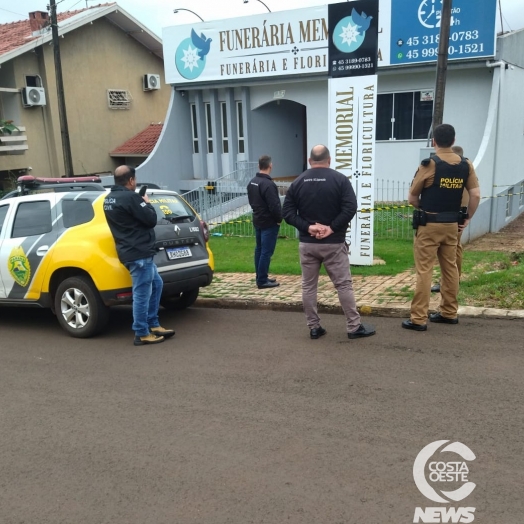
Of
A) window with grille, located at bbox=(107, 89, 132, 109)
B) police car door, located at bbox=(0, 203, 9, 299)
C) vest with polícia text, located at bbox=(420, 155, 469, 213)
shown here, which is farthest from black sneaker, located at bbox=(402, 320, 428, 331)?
window with grille, located at bbox=(107, 89, 132, 109)

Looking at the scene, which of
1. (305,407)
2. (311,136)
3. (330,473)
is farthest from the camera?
(311,136)

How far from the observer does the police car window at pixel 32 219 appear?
684 centimetres

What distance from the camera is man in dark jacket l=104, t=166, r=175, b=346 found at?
5.91 m

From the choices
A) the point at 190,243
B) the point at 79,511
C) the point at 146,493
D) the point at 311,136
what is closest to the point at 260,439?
the point at 146,493

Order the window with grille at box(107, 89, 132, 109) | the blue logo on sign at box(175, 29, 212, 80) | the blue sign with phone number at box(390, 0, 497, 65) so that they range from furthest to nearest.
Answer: the window with grille at box(107, 89, 132, 109) → the blue logo on sign at box(175, 29, 212, 80) → the blue sign with phone number at box(390, 0, 497, 65)

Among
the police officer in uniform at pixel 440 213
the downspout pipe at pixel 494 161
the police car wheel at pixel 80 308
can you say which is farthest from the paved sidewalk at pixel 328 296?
the downspout pipe at pixel 494 161

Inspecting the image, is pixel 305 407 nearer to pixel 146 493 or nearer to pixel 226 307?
pixel 146 493

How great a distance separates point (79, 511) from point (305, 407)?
179 centimetres

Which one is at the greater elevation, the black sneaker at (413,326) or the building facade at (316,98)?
the building facade at (316,98)

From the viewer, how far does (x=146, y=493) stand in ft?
11.0

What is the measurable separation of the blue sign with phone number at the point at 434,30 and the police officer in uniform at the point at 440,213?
9588mm

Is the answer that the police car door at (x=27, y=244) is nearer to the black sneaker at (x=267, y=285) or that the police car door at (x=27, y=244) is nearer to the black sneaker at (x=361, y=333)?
the black sneaker at (x=267, y=285)

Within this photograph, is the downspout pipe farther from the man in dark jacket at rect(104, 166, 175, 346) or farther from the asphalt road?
the man in dark jacket at rect(104, 166, 175, 346)

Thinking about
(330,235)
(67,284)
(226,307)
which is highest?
(330,235)
